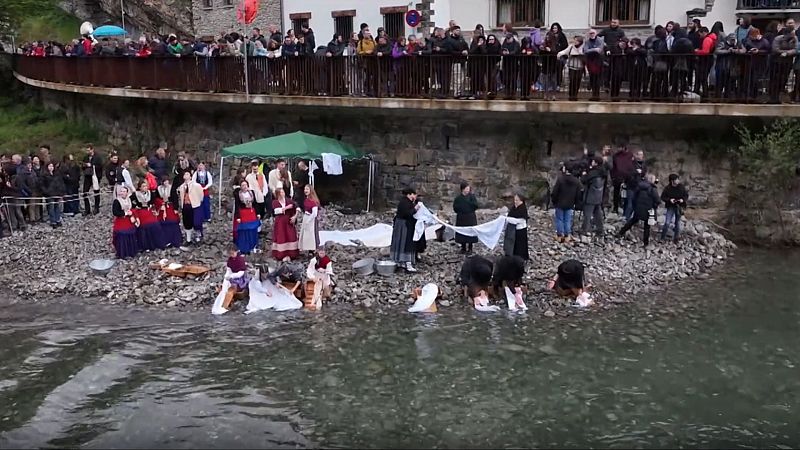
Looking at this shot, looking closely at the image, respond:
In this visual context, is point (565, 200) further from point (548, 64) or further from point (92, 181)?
point (92, 181)

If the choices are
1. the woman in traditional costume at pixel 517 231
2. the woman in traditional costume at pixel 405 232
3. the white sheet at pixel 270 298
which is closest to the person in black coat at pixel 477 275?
the woman in traditional costume at pixel 517 231

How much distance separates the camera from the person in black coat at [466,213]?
51.5 ft

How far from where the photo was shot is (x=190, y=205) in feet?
55.3

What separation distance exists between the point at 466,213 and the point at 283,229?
355 centimetres

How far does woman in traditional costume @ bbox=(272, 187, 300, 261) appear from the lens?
15688 millimetres

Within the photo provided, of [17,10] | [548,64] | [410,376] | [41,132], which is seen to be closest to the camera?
[410,376]

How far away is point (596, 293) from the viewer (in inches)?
561

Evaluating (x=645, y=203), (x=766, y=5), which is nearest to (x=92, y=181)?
(x=645, y=203)

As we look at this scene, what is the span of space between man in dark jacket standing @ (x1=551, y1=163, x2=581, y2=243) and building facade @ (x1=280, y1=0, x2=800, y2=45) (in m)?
5.67

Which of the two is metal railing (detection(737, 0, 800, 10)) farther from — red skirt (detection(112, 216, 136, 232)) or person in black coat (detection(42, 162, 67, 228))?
person in black coat (detection(42, 162, 67, 228))

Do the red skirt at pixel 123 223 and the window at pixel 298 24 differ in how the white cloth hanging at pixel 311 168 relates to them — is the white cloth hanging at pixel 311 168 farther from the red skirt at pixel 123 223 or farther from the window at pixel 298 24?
the window at pixel 298 24

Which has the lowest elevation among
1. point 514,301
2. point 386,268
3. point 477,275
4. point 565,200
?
point 514,301

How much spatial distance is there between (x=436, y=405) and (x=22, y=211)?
535 inches

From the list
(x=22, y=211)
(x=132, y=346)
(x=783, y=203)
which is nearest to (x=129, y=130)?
(x=22, y=211)
